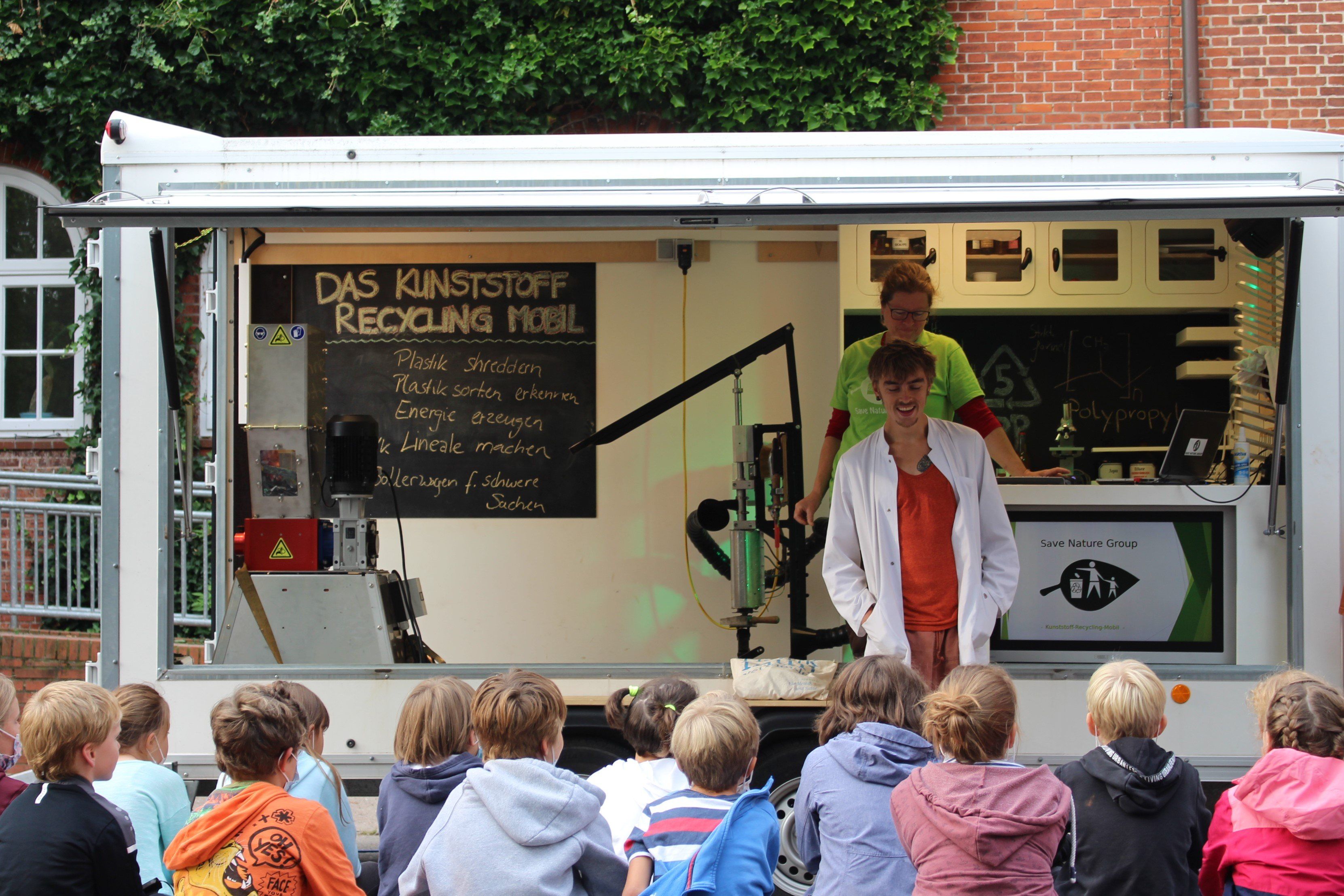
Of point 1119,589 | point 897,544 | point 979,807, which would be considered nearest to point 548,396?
point 897,544

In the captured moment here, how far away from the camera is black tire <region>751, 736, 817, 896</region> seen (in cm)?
375

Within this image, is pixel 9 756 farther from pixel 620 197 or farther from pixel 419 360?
pixel 419 360

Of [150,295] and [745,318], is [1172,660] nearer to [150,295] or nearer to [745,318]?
[745,318]

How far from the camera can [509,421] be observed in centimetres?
663

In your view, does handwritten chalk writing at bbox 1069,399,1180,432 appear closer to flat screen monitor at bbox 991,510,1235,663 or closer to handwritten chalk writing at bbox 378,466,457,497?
flat screen monitor at bbox 991,510,1235,663

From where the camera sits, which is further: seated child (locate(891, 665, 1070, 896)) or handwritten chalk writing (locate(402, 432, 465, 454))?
handwritten chalk writing (locate(402, 432, 465, 454))

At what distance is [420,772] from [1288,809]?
1.93m

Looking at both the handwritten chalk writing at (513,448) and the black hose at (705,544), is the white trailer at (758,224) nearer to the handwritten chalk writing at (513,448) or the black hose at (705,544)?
the black hose at (705,544)

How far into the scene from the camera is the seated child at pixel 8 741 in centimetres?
250

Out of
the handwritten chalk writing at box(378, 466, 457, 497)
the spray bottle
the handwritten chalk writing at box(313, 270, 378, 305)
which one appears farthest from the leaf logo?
the handwritten chalk writing at box(313, 270, 378, 305)

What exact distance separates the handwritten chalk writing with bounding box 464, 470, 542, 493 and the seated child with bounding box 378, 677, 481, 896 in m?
3.85

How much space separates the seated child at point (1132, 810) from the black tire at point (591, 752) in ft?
5.37

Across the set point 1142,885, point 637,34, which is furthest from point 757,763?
point 637,34

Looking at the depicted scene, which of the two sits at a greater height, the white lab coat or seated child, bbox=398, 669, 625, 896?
the white lab coat
